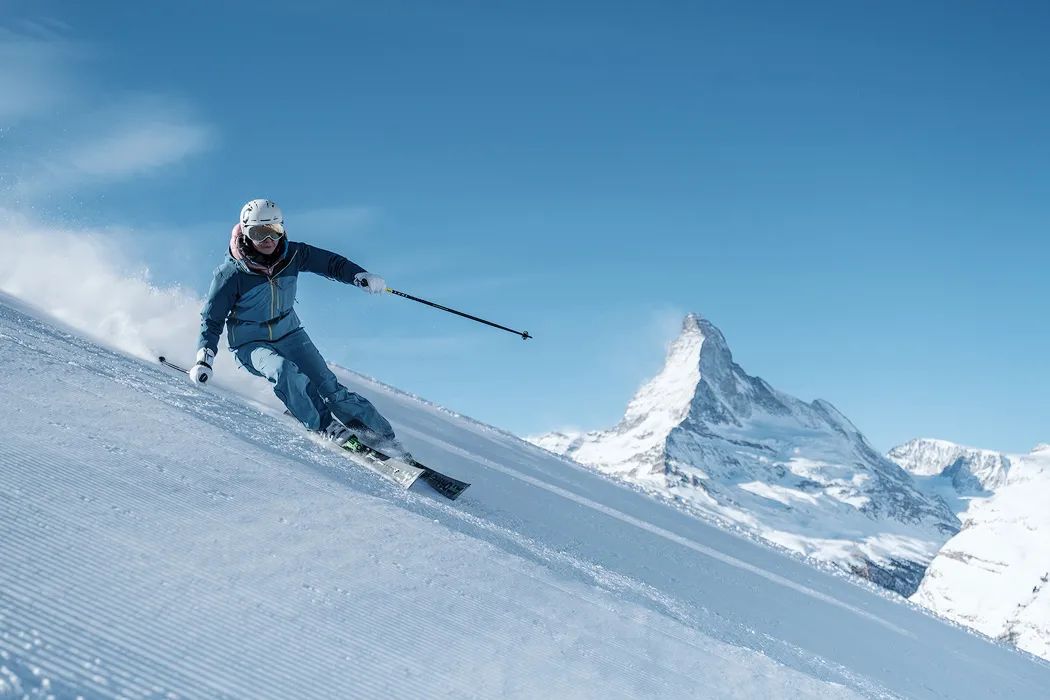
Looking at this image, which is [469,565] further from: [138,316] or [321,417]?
[138,316]

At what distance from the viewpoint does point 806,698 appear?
14.4ft

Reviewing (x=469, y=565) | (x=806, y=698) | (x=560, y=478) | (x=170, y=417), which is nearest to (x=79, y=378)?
(x=170, y=417)

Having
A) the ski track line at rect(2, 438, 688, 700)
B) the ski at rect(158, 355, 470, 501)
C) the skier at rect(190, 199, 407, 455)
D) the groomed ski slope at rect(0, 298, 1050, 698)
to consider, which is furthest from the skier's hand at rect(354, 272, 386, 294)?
the ski track line at rect(2, 438, 688, 700)

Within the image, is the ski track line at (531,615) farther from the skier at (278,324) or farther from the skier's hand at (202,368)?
the skier's hand at (202,368)

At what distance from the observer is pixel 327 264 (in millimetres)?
8484

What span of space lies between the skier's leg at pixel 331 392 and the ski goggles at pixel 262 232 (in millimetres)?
1214

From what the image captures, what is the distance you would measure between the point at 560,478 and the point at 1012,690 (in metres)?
6.65

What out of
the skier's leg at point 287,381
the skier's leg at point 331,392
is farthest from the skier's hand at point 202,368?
the skier's leg at point 331,392

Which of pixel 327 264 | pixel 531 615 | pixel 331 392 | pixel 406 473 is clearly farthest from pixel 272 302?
pixel 531 615

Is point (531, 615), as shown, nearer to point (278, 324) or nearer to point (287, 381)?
point (287, 381)

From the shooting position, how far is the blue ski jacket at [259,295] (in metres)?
7.84

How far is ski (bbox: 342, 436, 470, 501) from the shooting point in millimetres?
6879

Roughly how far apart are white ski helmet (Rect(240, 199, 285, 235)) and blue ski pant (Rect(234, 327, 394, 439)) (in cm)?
130

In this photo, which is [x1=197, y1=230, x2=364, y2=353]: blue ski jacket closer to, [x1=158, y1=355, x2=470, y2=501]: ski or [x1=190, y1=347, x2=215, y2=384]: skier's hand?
[x1=190, y1=347, x2=215, y2=384]: skier's hand
